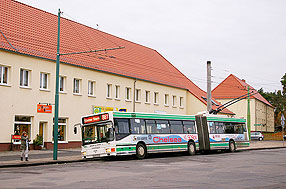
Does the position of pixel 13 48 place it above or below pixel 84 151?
above

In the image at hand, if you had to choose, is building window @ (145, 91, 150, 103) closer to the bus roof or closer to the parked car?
the bus roof

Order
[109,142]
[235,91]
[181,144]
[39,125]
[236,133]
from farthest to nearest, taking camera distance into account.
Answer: [235,91] → [236,133] → [39,125] → [181,144] → [109,142]

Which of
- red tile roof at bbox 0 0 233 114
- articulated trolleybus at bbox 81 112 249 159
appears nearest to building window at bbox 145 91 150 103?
red tile roof at bbox 0 0 233 114

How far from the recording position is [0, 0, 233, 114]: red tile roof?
100 feet

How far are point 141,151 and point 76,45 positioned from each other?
16.2 metres

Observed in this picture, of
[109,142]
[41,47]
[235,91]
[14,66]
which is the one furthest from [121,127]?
[235,91]

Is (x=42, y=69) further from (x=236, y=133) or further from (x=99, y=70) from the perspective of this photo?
(x=236, y=133)

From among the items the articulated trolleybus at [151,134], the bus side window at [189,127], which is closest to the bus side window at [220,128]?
the articulated trolleybus at [151,134]

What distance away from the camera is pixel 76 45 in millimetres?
36812

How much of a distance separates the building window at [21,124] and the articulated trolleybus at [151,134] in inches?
288

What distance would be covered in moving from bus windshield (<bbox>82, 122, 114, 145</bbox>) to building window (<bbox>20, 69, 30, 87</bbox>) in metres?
8.43

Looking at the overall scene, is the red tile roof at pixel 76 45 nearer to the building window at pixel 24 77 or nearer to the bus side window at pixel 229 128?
the building window at pixel 24 77

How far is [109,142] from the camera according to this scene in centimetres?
2206

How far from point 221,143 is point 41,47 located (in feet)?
50.3
